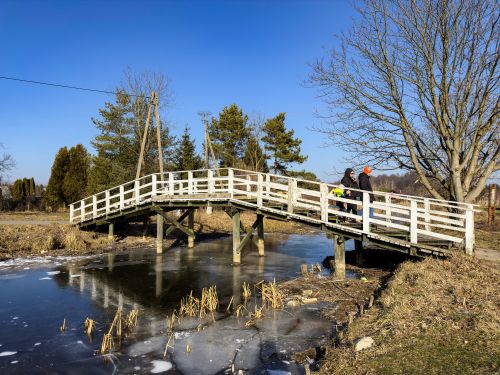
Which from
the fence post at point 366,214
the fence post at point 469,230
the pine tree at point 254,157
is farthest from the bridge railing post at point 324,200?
the pine tree at point 254,157

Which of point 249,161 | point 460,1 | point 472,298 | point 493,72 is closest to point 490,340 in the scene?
point 472,298

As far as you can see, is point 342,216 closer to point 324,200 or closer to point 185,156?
point 324,200

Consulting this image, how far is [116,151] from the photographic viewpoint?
107 feet

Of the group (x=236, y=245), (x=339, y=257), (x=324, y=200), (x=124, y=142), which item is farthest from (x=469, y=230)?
(x=124, y=142)

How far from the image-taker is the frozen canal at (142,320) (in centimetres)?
673

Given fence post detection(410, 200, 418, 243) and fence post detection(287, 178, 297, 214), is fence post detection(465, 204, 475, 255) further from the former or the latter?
fence post detection(287, 178, 297, 214)

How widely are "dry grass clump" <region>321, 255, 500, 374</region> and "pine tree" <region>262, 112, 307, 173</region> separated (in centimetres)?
3460

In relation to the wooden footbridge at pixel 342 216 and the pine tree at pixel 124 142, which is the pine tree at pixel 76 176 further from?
the wooden footbridge at pixel 342 216

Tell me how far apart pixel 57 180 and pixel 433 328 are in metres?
36.7

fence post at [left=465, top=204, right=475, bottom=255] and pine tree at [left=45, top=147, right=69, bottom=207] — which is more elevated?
pine tree at [left=45, top=147, right=69, bottom=207]

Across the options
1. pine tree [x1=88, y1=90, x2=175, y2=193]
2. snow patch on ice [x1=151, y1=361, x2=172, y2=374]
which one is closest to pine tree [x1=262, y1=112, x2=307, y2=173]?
pine tree [x1=88, y1=90, x2=175, y2=193]

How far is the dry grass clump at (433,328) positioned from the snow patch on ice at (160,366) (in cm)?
246

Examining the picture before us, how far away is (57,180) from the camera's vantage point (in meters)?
37.1

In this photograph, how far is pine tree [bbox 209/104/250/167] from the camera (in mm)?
44000
